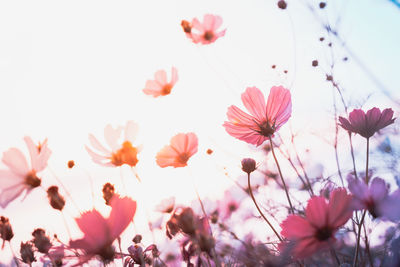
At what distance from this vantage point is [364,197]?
0.37m

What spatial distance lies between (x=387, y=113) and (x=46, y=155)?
1.66 ft

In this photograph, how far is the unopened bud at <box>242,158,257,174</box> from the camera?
1.90ft

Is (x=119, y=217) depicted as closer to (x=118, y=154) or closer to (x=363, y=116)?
(x=118, y=154)

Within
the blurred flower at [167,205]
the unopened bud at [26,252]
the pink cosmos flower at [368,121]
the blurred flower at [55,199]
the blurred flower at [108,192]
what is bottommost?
the blurred flower at [167,205]

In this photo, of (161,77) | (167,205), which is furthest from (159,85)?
(167,205)

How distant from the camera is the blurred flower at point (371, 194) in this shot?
37 centimetres

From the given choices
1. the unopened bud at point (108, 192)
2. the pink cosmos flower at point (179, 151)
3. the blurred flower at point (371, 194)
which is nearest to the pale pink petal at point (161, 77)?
the pink cosmos flower at point (179, 151)

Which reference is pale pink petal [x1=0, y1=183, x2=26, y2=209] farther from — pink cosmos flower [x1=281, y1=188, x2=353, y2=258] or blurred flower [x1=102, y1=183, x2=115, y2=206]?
pink cosmos flower [x1=281, y1=188, x2=353, y2=258]

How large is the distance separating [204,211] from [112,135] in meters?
0.24

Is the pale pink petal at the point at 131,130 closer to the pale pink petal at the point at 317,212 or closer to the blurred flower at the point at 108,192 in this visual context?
the blurred flower at the point at 108,192

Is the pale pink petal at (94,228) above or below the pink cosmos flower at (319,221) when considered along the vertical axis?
above

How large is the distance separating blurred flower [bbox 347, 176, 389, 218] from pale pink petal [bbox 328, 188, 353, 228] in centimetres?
2

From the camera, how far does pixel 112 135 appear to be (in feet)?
1.96

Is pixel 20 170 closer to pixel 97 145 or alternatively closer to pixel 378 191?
pixel 97 145
